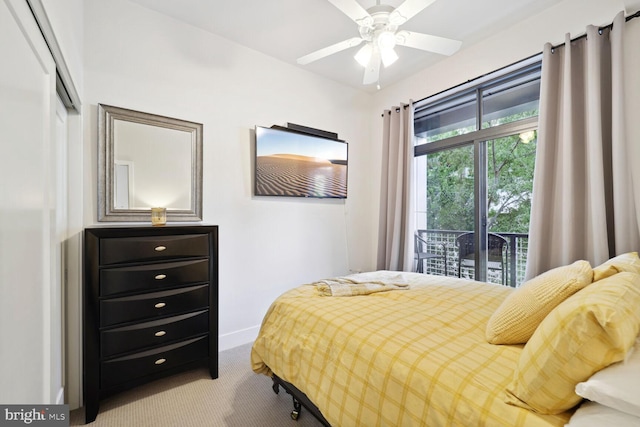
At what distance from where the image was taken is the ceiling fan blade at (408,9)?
5.26ft

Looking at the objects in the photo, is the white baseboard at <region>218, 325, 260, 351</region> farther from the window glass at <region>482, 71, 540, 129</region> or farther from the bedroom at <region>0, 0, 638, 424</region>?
the window glass at <region>482, 71, 540, 129</region>

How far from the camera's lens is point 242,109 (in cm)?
281

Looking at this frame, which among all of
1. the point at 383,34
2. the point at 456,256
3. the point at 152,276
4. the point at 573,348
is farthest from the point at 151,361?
the point at 456,256

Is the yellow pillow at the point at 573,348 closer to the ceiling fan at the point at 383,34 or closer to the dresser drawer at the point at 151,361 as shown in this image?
the ceiling fan at the point at 383,34

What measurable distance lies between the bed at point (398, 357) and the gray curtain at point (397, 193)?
4.59 ft

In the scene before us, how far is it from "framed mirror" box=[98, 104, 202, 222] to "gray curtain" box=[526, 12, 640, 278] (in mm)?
2880

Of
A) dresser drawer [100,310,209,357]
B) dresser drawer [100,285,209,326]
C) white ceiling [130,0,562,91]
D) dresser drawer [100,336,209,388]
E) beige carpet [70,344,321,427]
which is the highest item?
white ceiling [130,0,562,91]

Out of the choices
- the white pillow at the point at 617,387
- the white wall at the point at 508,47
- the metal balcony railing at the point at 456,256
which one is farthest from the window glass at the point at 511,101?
the white pillow at the point at 617,387

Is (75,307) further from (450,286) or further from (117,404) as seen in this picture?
(450,286)

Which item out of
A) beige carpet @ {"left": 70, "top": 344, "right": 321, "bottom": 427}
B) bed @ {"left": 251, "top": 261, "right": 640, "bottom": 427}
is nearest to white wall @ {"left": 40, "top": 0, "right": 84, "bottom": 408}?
beige carpet @ {"left": 70, "top": 344, "right": 321, "bottom": 427}

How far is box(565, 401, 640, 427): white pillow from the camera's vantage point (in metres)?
0.73

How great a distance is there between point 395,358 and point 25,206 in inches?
55.7

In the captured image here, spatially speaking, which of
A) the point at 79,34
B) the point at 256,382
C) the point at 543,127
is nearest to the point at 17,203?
the point at 79,34

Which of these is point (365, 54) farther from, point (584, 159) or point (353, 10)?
point (584, 159)
